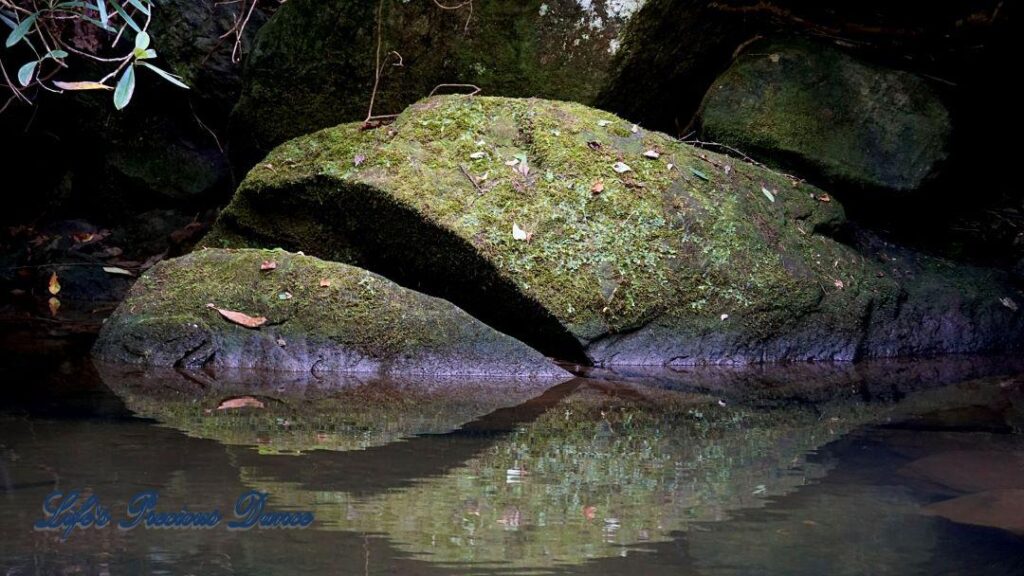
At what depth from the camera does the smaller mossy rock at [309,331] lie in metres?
4.60

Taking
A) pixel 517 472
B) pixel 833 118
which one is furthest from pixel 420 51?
pixel 517 472

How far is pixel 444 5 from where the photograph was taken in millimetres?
6414

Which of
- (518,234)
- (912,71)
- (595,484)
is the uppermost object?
(912,71)

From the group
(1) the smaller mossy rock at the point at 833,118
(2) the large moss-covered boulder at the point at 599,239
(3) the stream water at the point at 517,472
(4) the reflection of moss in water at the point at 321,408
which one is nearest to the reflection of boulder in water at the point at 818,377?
(3) the stream water at the point at 517,472

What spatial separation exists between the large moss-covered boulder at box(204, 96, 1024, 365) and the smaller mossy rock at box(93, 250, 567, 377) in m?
0.41

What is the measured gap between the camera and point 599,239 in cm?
520

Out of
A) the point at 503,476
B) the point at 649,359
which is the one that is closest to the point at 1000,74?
the point at 649,359

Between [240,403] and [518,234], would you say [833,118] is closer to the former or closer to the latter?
[518,234]

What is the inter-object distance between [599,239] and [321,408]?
2027mm

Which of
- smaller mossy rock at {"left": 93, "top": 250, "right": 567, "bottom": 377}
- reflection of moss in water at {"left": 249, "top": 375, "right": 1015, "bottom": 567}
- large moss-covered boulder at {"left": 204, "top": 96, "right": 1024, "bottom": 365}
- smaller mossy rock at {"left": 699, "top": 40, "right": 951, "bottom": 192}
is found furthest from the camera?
smaller mossy rock at {"left": 699, "top": 40, "right": 951, "bottom": 192}

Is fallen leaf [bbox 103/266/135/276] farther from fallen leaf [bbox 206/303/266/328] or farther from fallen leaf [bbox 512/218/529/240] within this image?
fallen leaf [bbox 512/218/529/240]

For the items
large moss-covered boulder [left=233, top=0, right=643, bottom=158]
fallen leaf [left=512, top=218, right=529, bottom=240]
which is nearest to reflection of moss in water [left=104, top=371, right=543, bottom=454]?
fallen leaf [left=512, top=218, right=529, bottom=240]

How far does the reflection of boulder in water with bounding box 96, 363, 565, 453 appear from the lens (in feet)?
10.6

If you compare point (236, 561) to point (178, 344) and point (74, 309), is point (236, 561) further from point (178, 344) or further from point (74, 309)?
point (74, 309)
